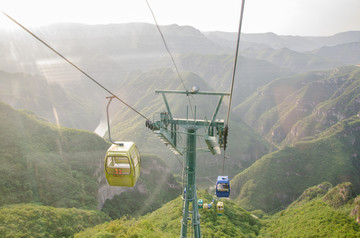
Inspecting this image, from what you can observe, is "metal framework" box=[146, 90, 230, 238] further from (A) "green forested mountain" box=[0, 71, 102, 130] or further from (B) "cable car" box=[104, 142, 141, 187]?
(A) "green forested mountain" box=[0, 71, 102, 130]

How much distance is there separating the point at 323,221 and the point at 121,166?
53.7 meters

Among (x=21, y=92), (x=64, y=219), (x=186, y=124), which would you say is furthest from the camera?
(x=21, y=92)

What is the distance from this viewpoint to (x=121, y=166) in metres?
14.7

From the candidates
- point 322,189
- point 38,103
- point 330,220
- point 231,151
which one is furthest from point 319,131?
point 38,103

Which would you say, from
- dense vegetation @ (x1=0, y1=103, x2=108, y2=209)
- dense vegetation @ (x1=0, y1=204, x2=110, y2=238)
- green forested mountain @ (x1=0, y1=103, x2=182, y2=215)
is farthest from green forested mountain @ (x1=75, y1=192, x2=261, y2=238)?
dense vegetation @ (x1=0, y1=103, x2=108, y2=209)

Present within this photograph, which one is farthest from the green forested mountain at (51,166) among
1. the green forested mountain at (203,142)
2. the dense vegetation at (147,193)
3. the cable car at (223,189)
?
the green forested mountain at (203,142)

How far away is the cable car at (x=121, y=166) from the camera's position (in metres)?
13.6

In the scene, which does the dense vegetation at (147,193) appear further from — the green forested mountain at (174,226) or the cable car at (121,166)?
the cable car at (121,166)

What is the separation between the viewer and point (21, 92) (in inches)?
5704

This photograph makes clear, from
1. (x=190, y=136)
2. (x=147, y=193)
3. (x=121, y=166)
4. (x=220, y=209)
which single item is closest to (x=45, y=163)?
(x=147, y=193)

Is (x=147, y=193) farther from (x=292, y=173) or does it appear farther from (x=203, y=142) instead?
(x=292, y=173)

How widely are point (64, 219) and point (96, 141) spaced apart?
3706 cm

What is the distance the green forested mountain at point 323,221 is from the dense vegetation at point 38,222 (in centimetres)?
4011

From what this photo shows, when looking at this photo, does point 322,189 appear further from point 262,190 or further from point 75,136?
point 75,136
